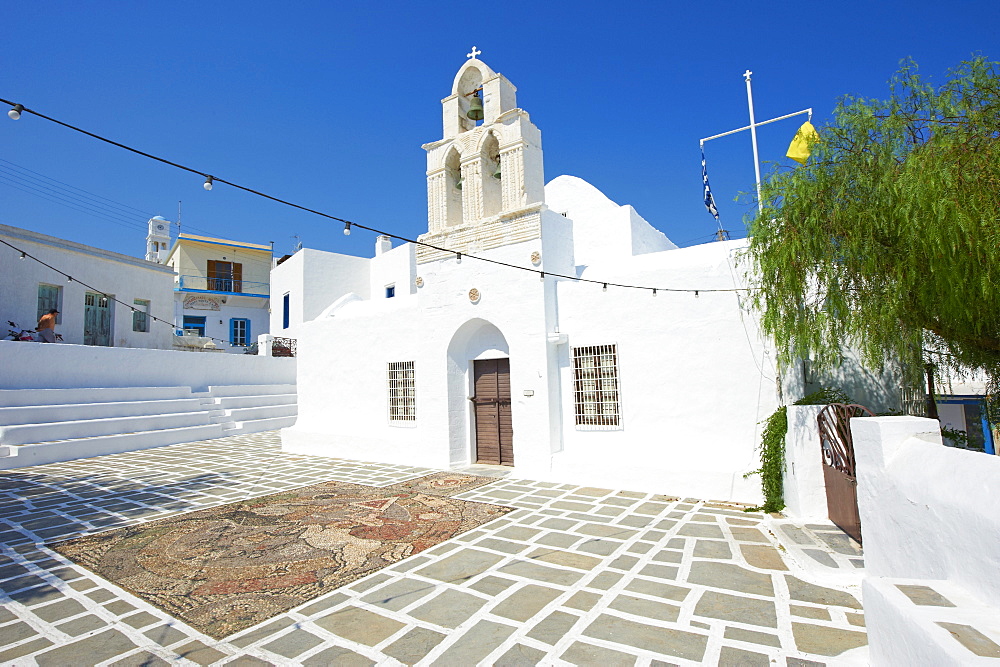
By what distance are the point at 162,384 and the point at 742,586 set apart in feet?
56.9

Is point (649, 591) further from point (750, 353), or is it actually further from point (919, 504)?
point (750, 353)

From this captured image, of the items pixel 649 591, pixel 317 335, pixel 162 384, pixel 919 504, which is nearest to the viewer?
pixel 919 504

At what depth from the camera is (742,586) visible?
4387 millimetres

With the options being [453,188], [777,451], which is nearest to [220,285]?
[453,188]

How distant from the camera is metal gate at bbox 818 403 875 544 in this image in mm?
5121

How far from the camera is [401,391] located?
11.4 meters

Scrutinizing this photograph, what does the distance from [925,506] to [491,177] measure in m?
8.70

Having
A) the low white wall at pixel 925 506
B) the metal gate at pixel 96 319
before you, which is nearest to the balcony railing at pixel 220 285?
the metal gate at pixel 96 319

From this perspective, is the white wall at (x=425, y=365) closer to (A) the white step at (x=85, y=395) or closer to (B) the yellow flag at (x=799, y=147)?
(B) the yellow flag at (x=799, y=147)

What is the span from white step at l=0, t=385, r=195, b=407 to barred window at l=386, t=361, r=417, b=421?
857cm

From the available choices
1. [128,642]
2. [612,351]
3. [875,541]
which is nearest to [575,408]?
[612,351]

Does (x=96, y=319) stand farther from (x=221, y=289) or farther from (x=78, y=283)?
(x=221, y=289)

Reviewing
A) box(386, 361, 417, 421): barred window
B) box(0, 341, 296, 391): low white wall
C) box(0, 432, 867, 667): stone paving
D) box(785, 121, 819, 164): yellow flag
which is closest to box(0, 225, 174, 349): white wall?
box(0, 341, 296, 391): low white wall

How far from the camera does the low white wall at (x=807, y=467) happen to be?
5.92 meters
